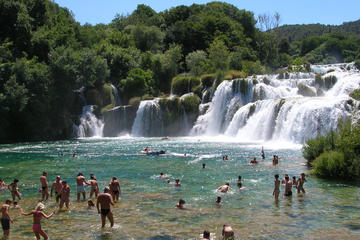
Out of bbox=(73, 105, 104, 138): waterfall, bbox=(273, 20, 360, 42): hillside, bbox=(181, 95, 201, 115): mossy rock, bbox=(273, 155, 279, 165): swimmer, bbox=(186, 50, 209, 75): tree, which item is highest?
bbox=(273, 20, 360, 42): hillside

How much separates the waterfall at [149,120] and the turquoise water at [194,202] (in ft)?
73.6

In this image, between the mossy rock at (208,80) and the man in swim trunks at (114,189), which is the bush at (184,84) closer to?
the mossy rock at (208,80)

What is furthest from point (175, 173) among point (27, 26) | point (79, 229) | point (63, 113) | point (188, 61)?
point (188, 61)

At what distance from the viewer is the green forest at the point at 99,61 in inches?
2000

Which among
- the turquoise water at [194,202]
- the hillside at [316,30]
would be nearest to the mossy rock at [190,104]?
the turquoise water at [194,202]

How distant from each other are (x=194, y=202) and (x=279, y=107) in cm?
2568

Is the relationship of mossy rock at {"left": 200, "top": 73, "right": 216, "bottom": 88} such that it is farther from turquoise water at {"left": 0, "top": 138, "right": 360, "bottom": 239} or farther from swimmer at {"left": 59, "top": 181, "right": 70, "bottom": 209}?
swimmer at {"left": 59, "top": 181, "right": 70, "bottom": 209}

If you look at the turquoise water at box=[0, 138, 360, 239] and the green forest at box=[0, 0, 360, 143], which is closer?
the turquoise water at box=[0, 138, 360, 239]

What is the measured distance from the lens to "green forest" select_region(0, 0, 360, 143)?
5081cm

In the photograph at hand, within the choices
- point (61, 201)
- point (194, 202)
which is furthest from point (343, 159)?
point (61, 201)

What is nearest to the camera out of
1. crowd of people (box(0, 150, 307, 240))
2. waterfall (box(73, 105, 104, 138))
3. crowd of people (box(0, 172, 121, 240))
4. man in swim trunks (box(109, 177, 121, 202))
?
crowd of people (box(0, 172, 121, 240))

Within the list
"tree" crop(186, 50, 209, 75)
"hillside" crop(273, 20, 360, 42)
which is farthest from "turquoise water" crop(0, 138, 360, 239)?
"hillside" crop(273, 20, 360, 42)

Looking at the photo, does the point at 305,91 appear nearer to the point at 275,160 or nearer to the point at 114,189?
the point at 275,160

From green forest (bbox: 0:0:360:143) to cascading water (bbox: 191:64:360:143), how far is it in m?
4.78
